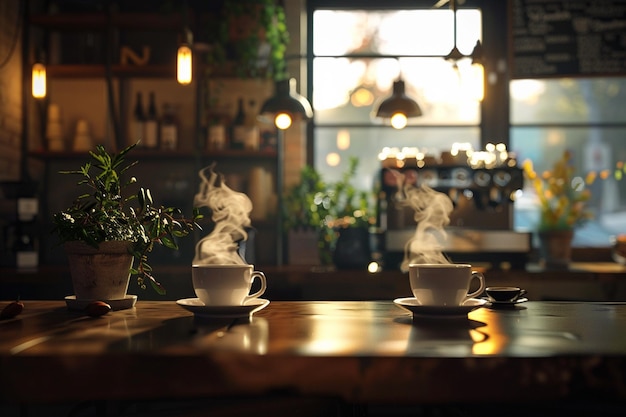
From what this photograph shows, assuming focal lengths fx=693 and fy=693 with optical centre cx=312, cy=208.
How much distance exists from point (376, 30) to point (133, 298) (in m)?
3.35

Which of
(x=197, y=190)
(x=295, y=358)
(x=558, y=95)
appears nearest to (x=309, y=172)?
(x=197, y=190)

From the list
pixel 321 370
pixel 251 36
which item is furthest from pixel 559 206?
pixel 321 370

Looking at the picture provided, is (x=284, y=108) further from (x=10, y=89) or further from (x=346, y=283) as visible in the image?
(x=10, y=89)

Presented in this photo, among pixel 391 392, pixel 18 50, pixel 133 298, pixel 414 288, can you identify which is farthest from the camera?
pixel 18 50

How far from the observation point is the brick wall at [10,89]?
12.7 feet

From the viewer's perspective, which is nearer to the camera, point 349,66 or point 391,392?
point 391,392

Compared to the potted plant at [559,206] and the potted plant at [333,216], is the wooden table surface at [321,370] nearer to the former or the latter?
the potted plant at [333,216]

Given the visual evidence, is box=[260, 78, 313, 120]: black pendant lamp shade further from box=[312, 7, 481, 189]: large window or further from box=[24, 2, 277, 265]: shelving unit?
box=[312, 7, 481, 189]: large window

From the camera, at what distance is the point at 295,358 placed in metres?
1.02

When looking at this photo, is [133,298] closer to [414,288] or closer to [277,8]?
[414,288]

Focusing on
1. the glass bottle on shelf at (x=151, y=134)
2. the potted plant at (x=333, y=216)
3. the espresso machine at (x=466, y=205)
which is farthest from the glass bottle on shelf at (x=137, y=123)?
the espresso machine at (x=466, y=205)

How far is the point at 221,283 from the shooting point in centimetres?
141

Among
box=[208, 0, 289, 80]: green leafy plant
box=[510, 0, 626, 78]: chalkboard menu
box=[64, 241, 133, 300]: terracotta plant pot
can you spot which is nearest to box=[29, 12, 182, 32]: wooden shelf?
box=[208, 0, 289, 80]: green leafy plant

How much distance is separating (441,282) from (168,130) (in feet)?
9.98
